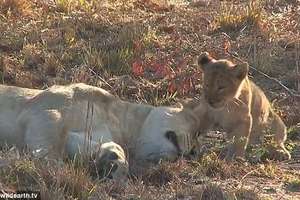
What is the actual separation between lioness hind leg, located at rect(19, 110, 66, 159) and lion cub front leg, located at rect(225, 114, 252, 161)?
1413 mm

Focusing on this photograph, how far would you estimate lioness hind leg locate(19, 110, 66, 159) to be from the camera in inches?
231

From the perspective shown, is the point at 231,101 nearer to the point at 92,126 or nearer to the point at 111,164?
the point at 92,126

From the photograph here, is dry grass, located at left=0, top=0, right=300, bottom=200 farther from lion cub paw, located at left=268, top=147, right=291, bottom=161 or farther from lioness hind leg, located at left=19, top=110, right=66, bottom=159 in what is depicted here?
lioness hind leg, located at left=19, top=110, right=66, bottom=159

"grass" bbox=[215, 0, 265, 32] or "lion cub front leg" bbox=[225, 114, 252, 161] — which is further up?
"grass" bbox=[215, 0, 265, 32]

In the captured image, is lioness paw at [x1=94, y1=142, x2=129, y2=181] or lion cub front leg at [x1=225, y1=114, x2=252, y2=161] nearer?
lioness paw at [x1=94, y1=142, x2=129, y2=181]

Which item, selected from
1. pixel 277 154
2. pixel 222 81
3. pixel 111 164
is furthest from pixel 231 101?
pixel 111 164

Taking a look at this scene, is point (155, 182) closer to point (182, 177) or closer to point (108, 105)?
point (182, 177)

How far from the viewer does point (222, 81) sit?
22.6 feet

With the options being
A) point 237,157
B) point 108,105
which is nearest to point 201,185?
point 237,157

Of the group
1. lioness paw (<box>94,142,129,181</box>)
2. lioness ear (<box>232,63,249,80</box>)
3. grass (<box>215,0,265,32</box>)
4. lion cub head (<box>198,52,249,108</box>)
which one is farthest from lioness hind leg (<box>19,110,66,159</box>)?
grass (<box>215,0,265,32</box>)

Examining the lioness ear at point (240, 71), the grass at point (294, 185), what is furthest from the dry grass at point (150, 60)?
the lioness ear at point (240, 71)

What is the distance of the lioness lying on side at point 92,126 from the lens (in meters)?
5.92

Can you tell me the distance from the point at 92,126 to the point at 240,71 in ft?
4.71

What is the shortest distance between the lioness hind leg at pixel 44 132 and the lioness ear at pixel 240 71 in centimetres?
167
